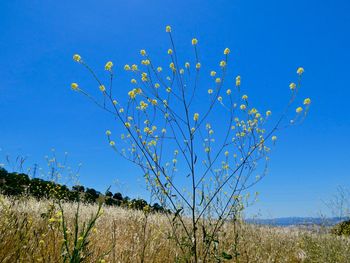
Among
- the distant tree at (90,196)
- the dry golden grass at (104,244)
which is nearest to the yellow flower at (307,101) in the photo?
the dry golden grass at (104,244)

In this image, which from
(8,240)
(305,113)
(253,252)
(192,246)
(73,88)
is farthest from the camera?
(253,252)

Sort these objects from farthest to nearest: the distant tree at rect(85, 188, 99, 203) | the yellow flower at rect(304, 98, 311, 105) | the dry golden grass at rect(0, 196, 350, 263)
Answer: the distant tree at rect(85, 188, 99, 203) → the yellow flower at rect(304, 98, 311, 105) → the dry golden grass at rect(0, 196, 350, 263)

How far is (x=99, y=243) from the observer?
4273 millimetres

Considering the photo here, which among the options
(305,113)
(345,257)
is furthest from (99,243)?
(345,257)

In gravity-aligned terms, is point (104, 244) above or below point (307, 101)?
below

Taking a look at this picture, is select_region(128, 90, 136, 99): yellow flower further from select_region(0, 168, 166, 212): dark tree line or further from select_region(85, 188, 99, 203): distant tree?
select_region(85, 188, 99, 203): distant tree

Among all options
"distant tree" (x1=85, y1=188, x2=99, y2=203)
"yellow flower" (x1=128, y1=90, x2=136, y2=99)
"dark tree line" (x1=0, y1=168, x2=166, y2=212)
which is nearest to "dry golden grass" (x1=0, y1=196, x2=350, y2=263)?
"dark tree line" (x1=0, y1=168, x2=166, y2=212)

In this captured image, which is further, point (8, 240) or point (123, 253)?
point (123, 253)

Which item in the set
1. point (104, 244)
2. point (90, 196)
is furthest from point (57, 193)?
point (90, 196)

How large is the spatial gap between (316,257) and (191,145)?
4313mm

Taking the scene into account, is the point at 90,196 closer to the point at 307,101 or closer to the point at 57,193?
the point at 57,193

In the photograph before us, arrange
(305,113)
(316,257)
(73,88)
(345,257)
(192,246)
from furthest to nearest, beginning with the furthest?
(316,257)
(345,257)
(305,113)
(73,88)
(192,246)

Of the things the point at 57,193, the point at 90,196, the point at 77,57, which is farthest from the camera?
the point at 90,196

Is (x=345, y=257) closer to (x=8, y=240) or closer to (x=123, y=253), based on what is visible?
(x=123, y=253)
